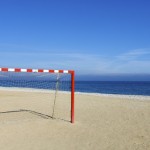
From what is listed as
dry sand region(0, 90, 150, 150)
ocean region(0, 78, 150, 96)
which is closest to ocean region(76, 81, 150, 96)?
ocean region(0, 78, 150, 96)

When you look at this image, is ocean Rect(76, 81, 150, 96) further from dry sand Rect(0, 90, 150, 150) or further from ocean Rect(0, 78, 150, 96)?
dry sand Rect(0, 90, 150, 150)

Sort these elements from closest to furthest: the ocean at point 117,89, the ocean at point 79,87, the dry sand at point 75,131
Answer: the dry sand at point 75,131, the ocean at point 79,87, the ocean at point 117,89

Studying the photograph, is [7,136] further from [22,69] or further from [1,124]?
[22,69]

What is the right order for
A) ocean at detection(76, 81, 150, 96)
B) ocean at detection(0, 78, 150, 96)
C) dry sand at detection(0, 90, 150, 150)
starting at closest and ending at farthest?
1. dry sand at detection(0, 90, 150, 150)
2. ocean at detection(0, 78, 150, 96)
3. ocean at detection(76, 81, 150, 96)

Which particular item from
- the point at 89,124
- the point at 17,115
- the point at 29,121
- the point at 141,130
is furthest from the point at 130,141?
the point at 17,115

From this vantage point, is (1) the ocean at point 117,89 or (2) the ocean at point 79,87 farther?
(1) the ocean at point 117,89

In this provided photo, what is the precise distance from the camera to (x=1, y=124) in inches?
469

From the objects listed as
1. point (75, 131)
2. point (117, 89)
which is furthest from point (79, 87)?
point (75, 131)

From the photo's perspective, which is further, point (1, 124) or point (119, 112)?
point (119, 112)

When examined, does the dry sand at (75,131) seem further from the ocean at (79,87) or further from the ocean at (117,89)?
the ocean at (117,89)

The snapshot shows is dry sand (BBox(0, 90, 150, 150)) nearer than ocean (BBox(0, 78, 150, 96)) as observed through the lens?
Yes

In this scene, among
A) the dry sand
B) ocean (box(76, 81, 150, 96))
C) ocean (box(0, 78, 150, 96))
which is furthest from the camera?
ocean (box(76, 81, 150, 96))

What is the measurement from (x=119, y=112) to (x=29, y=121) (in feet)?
15.7

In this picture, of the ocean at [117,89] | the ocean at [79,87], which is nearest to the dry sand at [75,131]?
the ocean at [79,87]
